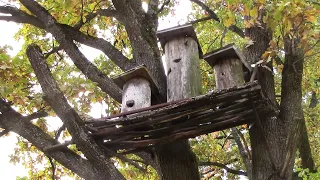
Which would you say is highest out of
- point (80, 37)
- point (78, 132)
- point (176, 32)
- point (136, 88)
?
point (80, 37)

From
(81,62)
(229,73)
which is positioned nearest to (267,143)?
(229,73)

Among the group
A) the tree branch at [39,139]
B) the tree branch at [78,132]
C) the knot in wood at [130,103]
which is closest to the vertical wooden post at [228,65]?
the knot in wood at [130,103]

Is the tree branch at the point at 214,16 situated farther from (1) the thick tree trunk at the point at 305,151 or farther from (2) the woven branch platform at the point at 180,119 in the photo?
(2) the woven branch platform at the point at 180,119

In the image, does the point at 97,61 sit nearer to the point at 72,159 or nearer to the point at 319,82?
the point at 72,159

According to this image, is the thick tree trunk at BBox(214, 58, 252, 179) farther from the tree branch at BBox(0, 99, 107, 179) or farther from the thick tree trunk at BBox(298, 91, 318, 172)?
the thick tree trunk at BBox(298, 91, 318, 172)

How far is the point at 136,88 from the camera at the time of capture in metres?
3.80

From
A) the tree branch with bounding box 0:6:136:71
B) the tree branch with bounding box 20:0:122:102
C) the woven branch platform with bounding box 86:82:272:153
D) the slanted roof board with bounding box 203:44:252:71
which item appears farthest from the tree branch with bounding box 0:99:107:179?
the slanted roof board with bounding box 203:44:252:71

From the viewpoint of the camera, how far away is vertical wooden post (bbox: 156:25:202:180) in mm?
3609

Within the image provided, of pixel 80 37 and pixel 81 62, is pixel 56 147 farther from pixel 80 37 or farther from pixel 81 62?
pixel 80 37

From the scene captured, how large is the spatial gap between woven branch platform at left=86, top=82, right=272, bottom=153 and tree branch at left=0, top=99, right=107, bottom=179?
0.93 feet

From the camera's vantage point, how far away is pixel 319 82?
7.95 metres

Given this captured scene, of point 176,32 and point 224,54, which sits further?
point 176,32

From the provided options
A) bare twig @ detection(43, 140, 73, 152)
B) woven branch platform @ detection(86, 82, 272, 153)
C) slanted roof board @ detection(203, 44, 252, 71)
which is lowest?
bare twig @ detection(43, 140, 73, 152)

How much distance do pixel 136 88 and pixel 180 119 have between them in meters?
0.65
